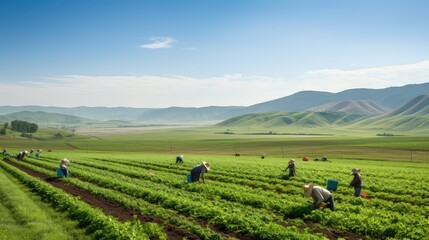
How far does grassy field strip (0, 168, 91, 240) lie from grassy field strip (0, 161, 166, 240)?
534 mm

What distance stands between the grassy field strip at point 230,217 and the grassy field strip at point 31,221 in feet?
20.4

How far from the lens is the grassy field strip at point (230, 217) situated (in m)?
16.7

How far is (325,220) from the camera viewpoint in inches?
765

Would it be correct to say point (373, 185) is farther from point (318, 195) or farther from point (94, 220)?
point (94, 220)

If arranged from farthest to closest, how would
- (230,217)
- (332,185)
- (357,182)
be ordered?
1. (332,185)
2. (357,182)
3. (230,217)

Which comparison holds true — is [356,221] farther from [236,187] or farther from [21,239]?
[21,239]

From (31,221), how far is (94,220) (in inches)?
171

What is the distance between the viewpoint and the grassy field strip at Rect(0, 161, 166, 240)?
16.6 m

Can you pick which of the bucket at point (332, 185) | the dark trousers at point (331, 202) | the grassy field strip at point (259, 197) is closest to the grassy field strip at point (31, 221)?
the grassy field strip at point (259, 197)

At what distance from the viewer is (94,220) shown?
750 inches

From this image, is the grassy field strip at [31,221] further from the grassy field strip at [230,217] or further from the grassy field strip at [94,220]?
the grassy field strip at [230,217]

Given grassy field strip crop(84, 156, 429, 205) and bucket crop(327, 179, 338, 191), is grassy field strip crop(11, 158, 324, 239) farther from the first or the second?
bucket crop(327, 179, 338, 191)

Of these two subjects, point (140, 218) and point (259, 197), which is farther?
point (259, 197)

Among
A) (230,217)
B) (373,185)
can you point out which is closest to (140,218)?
(230,217)
